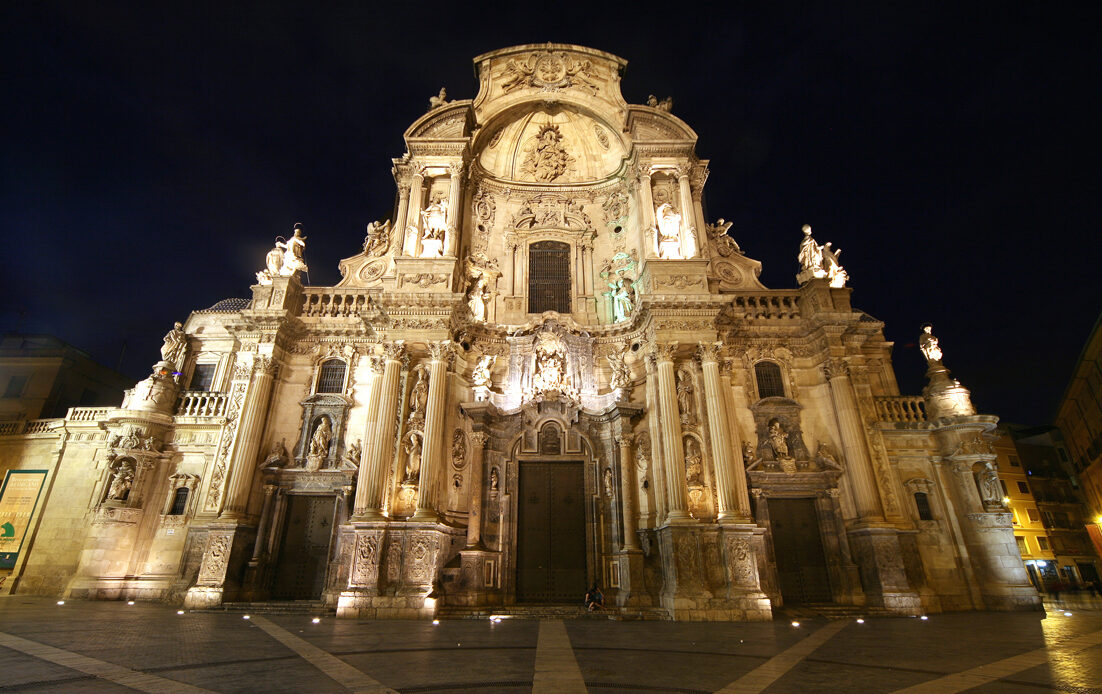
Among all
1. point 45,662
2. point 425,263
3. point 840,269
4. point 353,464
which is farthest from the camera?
point 840,269

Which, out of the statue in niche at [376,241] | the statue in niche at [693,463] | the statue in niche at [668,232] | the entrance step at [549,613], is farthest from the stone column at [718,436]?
the statue in niche at [376,241]

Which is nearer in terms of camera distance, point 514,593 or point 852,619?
point 852,619

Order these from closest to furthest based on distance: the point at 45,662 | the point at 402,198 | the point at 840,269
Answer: the point at 45,662 < the point at 840,269 < the point at 402,198

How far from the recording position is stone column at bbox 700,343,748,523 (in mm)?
14671

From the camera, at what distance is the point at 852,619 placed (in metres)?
13.0

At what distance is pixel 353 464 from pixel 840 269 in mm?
18368

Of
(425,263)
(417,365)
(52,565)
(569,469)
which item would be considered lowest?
(52,565)

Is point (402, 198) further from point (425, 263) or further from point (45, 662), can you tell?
point (45, 662)

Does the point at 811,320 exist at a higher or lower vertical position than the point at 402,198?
lower

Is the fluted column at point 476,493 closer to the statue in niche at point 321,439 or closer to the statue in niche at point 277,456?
the statue in niche at point 321,439

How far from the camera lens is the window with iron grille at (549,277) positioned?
2100cm

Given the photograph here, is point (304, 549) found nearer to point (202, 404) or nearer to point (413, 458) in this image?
point (413, 458)

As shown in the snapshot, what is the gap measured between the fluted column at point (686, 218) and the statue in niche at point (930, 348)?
8637 mm

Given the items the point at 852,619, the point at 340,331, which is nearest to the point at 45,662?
the point at 340,331
